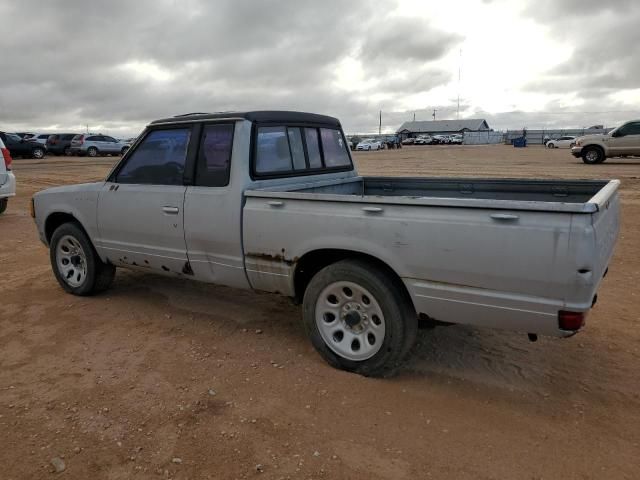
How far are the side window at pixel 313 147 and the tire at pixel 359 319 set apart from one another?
1.57m

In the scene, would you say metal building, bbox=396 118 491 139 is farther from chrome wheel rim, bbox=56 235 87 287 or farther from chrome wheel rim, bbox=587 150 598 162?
chrome wheel rim, bbox=56 235 87 287

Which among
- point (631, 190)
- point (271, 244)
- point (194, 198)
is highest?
point (194, 198)

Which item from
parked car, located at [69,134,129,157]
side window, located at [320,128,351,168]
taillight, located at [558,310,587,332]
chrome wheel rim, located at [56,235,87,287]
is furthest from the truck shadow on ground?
parked car, located at [69,134,129,157]

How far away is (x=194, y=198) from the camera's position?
4.18 metres

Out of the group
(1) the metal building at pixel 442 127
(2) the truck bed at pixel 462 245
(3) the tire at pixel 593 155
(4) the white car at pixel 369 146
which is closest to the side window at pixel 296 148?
(2) the truck bed at pixel 462 245

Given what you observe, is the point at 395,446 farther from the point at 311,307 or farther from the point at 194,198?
the point at 194,198

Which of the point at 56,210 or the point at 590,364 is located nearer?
the point at 590,364

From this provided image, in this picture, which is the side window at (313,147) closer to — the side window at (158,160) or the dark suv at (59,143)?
the side window at (158,160)

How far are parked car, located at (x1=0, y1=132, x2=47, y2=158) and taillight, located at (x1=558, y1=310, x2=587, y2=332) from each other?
111 ft

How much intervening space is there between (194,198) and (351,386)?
1922mm

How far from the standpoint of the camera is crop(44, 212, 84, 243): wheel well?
5.42 metres

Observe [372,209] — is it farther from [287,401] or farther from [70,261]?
[70,261]

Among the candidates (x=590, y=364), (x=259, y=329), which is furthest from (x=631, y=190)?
(x=259, y=329)

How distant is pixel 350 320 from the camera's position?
11.9ft
